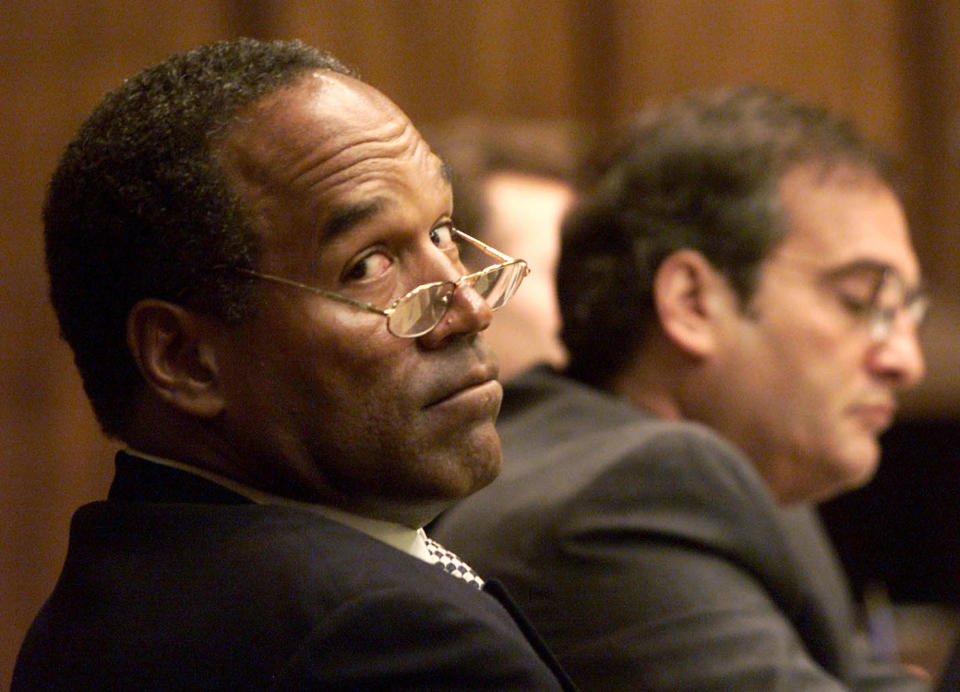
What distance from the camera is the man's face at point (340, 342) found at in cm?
96

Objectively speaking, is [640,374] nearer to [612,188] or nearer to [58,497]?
[612,188]

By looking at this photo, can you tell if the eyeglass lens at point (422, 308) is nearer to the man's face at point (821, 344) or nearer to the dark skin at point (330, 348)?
the dark skin at point (330, 348)

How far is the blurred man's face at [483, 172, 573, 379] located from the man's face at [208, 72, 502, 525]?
1.32m

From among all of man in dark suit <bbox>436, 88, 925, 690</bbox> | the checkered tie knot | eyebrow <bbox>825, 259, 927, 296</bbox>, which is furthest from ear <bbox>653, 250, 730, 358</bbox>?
the checkered tie knot

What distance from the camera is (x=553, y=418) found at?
1.76 meters

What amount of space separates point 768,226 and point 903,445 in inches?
56.4

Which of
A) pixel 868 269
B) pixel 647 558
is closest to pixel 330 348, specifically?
pixel 647 558

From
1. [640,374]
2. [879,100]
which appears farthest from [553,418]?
[879,100]

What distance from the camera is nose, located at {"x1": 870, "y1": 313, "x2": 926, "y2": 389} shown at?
6.23 ft

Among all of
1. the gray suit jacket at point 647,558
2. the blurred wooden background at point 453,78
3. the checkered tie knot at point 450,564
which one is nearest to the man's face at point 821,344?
the gray suit jacket at point 647,558

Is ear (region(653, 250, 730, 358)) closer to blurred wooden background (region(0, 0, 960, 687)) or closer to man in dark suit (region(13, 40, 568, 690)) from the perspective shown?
man in dark suit (region(13, 40, 568, 690))

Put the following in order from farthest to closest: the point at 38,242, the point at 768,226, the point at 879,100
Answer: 1. the point at 879,100
2. the point at 38,242
3. the point at 768,226

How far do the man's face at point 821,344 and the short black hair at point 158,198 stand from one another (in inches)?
39.7

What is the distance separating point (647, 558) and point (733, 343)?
49 cm
